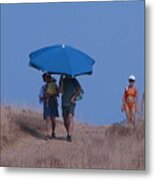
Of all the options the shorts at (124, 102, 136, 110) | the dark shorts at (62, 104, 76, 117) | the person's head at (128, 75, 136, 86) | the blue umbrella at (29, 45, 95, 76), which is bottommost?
the dark shorts at (62, 104, 76, 117)

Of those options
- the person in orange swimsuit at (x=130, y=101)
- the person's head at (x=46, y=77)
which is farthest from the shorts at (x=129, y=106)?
the person's head at (x=46, y=77)

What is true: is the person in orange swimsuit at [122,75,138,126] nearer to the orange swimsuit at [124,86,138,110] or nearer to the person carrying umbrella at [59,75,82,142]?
the orange swimsuit at [124,86,138,110]

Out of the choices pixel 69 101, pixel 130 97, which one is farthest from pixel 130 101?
pixel 69 101

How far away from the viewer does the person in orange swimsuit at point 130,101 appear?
1985 millimetres

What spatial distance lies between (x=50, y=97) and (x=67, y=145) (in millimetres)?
191

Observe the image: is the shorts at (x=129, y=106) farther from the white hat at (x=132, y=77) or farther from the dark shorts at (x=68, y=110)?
the dark shorts at (x=68, y=110)

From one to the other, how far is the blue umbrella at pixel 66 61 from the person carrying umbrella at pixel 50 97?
0.04 meters

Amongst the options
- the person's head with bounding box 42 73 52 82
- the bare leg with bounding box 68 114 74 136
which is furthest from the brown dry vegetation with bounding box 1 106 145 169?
the person's head with bounding box 42 73 52 82

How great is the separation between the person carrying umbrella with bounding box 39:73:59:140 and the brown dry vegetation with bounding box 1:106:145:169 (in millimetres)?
30

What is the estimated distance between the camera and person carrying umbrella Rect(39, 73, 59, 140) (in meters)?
2.04

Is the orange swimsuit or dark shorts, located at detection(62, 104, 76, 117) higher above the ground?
the orange swimsuit

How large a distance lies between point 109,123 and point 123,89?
0.44 feet

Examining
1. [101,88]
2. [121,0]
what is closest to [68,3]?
[121,0]

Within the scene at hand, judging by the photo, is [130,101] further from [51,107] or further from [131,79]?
[51,107]
